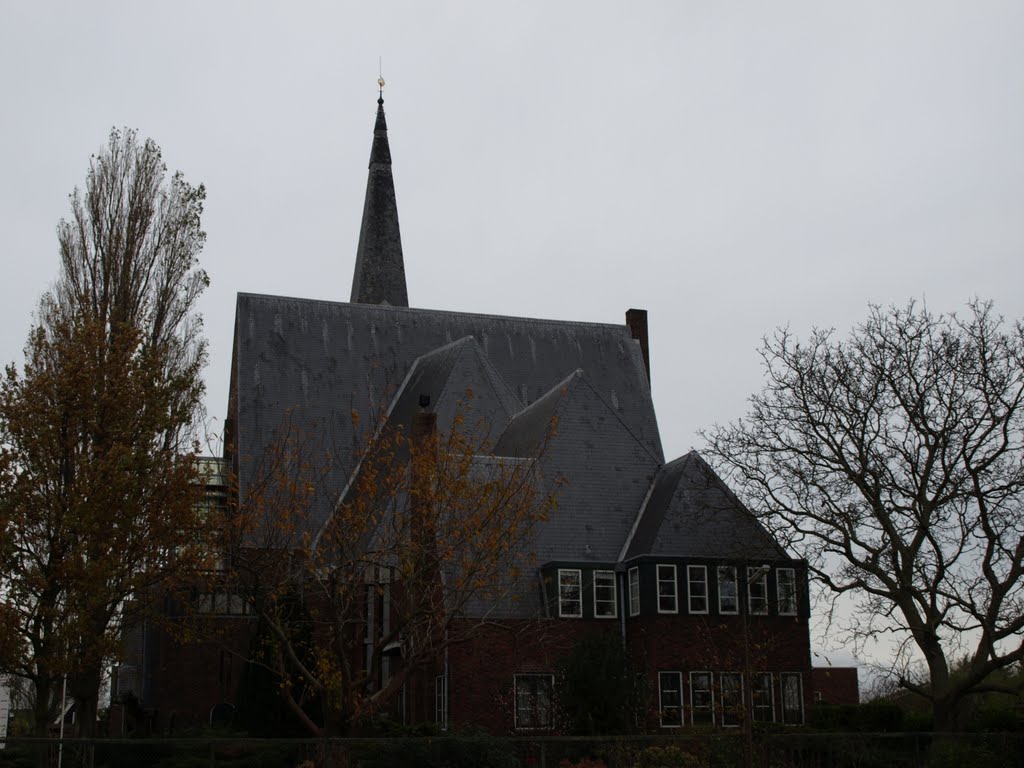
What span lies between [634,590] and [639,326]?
1935 centimetres

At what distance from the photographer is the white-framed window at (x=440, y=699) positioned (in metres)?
31.4

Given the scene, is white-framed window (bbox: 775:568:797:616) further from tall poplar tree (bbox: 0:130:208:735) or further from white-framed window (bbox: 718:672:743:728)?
Answer: tall poplar tree (bbox: 0:130:208:735)

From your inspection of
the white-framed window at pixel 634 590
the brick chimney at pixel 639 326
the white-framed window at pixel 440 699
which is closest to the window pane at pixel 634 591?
the white-framed window at pixel 634 590

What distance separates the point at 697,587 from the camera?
32594 millimetres

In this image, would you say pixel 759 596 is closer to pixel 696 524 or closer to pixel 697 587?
pixel 697 587

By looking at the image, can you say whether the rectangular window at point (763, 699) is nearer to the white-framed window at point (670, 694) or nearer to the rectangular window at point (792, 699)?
the rectangular window at point (792, 699)

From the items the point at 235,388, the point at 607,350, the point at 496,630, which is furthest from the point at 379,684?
the point at 607,350

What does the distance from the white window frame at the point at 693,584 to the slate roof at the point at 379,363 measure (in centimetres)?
799

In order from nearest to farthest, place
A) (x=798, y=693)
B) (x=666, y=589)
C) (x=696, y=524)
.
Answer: (x=666, y=589), (x=798, y=693), (x=696, y=524)

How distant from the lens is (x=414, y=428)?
33500 mm

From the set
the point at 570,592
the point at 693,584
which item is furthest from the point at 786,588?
the point at 570,592

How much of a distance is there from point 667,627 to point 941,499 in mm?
8157

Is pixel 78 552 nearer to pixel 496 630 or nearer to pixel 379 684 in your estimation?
pixel 496 630

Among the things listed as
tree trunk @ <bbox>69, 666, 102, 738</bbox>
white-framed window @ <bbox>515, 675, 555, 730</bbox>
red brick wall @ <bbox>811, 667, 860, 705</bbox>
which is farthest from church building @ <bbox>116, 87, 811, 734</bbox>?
red brick wall @ <bbox>811, 667, 860, 705</bbox>
